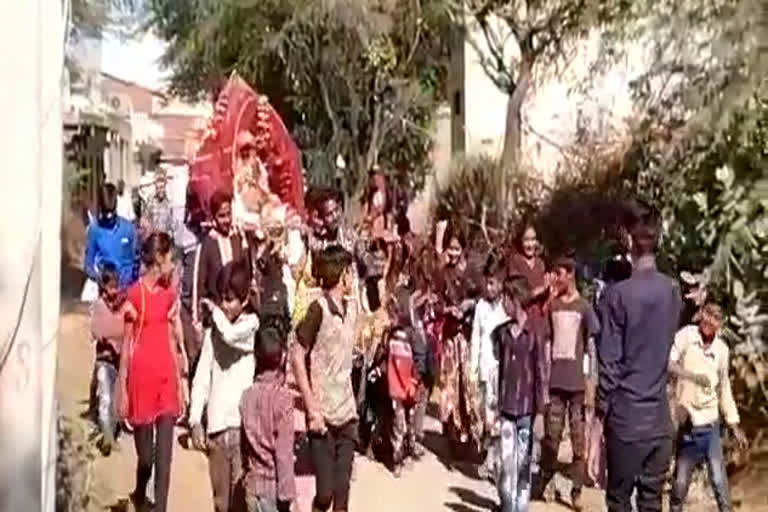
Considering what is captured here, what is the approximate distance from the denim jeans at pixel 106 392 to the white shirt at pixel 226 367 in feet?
0.61

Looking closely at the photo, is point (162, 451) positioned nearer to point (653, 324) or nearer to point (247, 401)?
point (247, 401)

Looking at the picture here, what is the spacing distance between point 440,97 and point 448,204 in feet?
0.72

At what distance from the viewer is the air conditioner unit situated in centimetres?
262

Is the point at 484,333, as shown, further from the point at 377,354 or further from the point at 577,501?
the point at 577,501

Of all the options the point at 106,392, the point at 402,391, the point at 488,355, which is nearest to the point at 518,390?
the point at 488,355

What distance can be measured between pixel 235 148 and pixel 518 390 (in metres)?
0.78

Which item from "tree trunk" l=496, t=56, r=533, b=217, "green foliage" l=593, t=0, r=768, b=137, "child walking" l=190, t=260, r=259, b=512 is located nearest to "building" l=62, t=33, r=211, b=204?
"child walking" l=190, t=260, r=259, b=512

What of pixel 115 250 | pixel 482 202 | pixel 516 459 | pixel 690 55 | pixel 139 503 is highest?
pixel 690 55

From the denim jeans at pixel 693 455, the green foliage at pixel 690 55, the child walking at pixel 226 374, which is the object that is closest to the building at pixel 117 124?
the child walking at pixel 226 374

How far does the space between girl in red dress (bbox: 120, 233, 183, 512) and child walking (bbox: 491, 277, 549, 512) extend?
0.67m

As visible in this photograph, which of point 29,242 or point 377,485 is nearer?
point 29,242

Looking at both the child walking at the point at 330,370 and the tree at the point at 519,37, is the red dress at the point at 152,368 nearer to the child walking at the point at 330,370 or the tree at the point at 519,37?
the child walking at the point at 330,370

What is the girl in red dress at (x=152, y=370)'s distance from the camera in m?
2.65

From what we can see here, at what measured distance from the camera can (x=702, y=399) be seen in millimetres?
2730
